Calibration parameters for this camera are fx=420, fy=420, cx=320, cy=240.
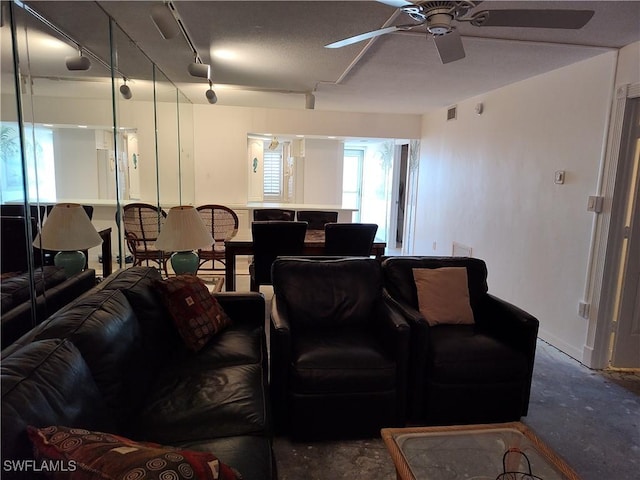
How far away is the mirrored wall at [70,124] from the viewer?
71.1 inches

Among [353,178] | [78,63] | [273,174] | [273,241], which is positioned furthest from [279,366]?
[353,178]

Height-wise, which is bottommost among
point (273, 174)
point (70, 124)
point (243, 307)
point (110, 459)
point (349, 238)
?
point (243, 307)

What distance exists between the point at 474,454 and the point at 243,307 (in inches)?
62.6

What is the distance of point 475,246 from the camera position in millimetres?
4824

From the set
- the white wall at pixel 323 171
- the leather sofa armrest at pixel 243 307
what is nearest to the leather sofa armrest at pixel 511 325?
the leather sofa armrest at pixel 243 307

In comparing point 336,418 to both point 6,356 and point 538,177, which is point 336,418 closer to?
point 6,356

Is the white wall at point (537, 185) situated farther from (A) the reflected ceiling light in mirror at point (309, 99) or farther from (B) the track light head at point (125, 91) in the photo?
(B) the track light head at point (125, 91)

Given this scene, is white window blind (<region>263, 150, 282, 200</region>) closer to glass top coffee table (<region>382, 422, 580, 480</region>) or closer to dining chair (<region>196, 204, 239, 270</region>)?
dining chair (<region>196, 204, 239, 270</region>)

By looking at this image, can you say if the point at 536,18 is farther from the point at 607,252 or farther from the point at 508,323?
the point at 607,252

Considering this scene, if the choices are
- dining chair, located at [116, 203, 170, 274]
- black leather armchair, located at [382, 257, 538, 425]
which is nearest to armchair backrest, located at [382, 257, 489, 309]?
black leather armchair, located at [382, 257, 538, 425]

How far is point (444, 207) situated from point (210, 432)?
15.5 feet

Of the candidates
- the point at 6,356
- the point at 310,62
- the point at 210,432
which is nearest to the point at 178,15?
the point at 310,62

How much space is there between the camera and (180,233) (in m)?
2.78

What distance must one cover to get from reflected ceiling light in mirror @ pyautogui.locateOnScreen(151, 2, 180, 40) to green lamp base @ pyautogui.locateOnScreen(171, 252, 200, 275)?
56.4 inches
